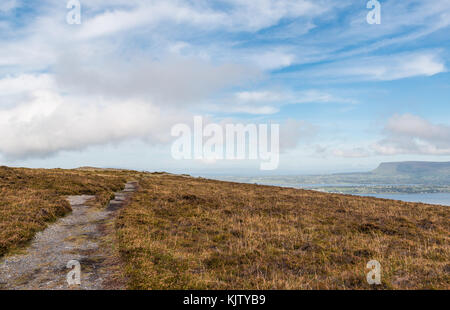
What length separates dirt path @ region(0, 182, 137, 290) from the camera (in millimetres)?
8438

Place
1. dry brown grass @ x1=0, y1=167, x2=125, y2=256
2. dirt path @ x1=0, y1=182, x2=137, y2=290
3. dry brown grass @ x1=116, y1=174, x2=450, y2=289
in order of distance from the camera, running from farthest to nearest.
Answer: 1. dry brown grass @ x1=0, y1=167, x2=125, y2=256
2. dry brown grass @ x1=116, y1=174, x2=450, y2=289
3. dirt path @ x1=0, y1=182, x2=137, y2=290

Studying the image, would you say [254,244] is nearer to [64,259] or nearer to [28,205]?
[64,259]

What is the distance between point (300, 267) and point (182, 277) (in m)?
4.96

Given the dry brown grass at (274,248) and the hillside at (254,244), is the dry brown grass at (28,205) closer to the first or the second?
the hillside at (254,244)

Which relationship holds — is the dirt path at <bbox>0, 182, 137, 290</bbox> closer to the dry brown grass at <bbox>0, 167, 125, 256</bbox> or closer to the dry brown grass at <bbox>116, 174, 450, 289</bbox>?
the dry brown grass at <bbox>0, 167, 125, 256</bbox>

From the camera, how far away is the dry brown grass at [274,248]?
922 centimetres

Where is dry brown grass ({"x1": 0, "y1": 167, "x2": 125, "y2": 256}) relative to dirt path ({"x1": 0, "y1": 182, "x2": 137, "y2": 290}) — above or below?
above

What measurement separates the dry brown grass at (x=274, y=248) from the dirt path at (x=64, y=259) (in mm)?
804

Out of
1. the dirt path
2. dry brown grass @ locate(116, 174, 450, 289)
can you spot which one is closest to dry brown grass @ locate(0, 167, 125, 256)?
the dirt path

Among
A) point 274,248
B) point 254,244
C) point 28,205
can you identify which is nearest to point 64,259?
point 254,244

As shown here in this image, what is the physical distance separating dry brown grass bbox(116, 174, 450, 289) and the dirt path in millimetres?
804

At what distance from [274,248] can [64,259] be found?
30.6ft
